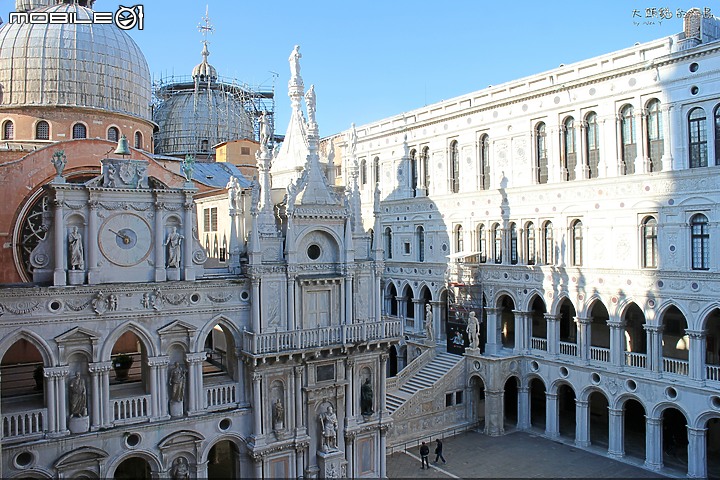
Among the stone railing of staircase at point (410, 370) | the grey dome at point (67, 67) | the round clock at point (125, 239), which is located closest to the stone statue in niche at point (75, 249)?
the round clock at point (125, 239)

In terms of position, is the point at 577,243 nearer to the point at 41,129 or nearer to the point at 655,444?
the point at 655,444

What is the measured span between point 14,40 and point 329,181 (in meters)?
19.5

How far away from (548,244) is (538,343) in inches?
210

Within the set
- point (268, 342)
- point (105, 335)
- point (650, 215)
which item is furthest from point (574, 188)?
point (105, 335)

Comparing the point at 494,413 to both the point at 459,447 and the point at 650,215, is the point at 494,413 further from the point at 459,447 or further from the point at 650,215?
the point at 650,215

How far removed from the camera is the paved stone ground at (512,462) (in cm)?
2829

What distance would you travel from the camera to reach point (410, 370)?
119 ft

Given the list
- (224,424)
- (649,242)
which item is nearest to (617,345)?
(649,242)

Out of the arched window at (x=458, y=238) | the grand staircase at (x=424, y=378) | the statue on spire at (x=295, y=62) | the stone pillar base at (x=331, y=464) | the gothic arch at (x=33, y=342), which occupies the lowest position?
the stone pillar base at (x=331, y=464)

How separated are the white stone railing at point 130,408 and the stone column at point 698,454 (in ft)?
71.8

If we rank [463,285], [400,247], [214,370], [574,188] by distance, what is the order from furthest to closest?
[400,247] → [463,285] → [574,188] → [214,370]

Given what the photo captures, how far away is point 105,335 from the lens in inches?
854

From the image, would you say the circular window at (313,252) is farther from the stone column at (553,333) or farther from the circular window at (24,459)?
the stone column at (553,333)

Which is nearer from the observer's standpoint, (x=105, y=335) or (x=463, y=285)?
(x=105, y=335)
